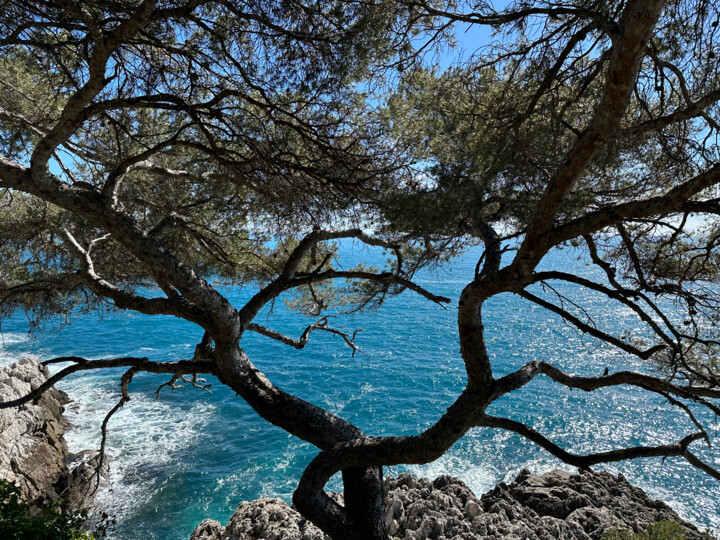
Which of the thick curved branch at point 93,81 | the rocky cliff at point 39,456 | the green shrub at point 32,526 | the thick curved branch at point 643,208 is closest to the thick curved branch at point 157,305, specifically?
the thick curved branch at point 93,81

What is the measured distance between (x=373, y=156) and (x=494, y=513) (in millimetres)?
6256

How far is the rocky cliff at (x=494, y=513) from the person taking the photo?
6691mm

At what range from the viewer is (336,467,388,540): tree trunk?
12.5 feet

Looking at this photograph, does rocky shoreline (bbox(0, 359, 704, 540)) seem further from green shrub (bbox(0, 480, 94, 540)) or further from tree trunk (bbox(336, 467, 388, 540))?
green shrub (bbox(0, 480, 94, 540))

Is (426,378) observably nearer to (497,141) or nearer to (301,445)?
(301,445)

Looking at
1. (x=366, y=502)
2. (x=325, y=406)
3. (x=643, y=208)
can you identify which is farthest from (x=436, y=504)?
(x=325, y=406)

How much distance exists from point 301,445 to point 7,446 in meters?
6.29

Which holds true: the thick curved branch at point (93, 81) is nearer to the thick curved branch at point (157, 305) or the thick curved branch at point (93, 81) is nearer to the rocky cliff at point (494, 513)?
the thick curved branch at point (157, 305)

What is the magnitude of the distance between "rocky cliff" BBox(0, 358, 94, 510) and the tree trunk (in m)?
5.65

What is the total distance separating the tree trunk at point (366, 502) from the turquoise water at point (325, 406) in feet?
5.38

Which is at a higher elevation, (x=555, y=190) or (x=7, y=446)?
(x=555, y=190)

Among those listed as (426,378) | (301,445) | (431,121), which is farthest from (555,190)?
(426,378)

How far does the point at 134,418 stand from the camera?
1288 centimetres

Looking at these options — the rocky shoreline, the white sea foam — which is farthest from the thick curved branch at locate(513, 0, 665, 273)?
the white sea foam
